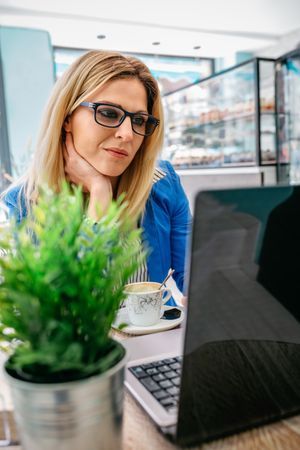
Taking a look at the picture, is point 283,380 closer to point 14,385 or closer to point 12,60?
point 14,385

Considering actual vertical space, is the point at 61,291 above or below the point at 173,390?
above

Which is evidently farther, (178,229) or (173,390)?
(178,229)

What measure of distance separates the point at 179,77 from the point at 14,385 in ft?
19.3

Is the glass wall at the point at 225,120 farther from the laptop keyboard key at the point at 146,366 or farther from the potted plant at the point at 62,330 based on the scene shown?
the potted plant at the point at 62,330

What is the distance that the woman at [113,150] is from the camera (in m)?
0.99

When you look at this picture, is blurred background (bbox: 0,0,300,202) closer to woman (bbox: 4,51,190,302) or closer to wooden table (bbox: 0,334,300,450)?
woman (bbox: 4,51,190,302)

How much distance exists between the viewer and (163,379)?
45 cm

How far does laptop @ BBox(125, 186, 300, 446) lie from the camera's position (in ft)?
1.04

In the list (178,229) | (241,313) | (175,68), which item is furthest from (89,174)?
(175,68)

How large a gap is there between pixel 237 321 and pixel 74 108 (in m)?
0.82

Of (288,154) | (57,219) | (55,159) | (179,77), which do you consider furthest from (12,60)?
(57,219)

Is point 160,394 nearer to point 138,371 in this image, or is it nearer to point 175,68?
point 138,371

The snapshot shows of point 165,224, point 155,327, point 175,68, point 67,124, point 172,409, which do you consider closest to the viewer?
point 172,409

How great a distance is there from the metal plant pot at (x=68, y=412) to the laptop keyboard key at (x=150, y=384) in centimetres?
13
